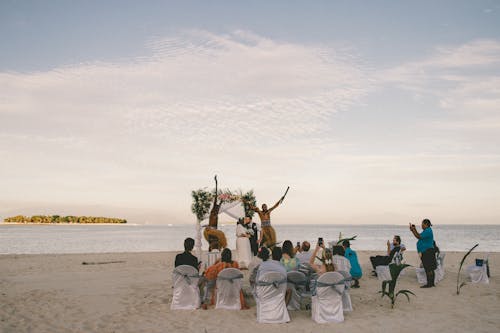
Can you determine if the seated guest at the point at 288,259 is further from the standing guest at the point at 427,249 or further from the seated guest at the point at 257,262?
the standing guest at the point at 427,249

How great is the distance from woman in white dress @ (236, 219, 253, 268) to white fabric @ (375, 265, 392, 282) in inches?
162

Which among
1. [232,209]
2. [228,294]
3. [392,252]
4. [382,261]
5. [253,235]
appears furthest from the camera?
[232,209]

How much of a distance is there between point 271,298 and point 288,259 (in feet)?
3.89

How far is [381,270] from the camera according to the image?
1177cm

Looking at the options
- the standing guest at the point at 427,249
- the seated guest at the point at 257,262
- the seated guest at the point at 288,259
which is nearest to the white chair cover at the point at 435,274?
the standing guest at the point at 427,249

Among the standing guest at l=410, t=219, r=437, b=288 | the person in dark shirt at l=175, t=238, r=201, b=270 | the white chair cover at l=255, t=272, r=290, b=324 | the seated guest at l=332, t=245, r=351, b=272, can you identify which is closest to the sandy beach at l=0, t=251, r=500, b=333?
the white chair cover at l=255, t=272, r=290, b=324

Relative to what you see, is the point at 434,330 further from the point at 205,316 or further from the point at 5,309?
the point at 5,309

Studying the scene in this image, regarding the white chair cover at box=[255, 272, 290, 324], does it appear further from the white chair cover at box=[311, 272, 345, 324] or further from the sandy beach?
the white chair cover at box=[311, 272, 345, 324]

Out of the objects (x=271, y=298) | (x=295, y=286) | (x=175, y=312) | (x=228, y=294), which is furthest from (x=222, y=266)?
(x=295, y=286)

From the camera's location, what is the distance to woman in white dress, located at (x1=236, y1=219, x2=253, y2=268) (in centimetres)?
1374

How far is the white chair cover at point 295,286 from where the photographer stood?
7.95 metres

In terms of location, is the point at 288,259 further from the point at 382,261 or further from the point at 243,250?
the point at 243,250

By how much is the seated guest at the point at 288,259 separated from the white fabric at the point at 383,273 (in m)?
4.31

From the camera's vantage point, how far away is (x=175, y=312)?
25.9 ft
